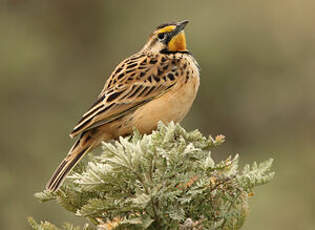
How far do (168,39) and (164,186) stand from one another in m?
3.33

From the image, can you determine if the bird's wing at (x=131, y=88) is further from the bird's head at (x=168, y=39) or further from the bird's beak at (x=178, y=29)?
the bird's beak at (x=178, y=29)

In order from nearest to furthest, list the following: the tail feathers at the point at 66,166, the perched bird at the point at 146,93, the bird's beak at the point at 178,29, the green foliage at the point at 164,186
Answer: the green foliage at the point at 164,186 → the tail feathers at the point at 66,166 → the perched bird at the point at 146,93 → the bird's beak at the point at 178,29

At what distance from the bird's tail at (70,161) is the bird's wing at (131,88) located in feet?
0.37

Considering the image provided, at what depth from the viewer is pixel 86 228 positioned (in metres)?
3.85

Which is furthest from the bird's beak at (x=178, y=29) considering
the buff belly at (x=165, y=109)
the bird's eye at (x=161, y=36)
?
the buff belly at (x=165, y=109)

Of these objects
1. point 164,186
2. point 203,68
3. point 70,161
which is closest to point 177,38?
point 70,161

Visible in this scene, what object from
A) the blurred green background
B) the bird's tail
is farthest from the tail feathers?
the blurred green background

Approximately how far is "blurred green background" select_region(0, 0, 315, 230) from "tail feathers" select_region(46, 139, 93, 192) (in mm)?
6178

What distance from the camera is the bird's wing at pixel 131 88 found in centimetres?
580

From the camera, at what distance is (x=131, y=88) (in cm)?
614

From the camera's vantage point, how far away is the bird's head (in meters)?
6.73

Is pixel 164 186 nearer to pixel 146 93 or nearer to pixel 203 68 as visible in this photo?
pixel 146 93

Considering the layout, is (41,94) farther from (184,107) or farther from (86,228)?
(86,228)

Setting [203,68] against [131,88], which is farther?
[203,68]
